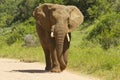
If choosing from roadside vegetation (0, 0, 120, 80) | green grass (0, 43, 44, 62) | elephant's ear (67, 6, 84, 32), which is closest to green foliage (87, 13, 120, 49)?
roadside vegetation (0, 0, 120, 80)

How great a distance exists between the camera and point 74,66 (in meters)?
18.5

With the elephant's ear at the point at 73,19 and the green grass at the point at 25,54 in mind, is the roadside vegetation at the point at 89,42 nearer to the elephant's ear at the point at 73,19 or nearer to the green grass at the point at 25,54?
the green grass at the point at 25,54

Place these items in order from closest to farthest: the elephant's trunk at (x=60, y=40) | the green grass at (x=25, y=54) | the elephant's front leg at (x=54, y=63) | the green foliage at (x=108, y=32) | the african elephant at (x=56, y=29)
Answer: the elephant's trunk at (x=60, y=40), the african elephant at (x=56, y=29), the elephant's front leg at (x=54, y=63), the green grass at (x=25, y=54), the green foliage at (x=108, y=32)

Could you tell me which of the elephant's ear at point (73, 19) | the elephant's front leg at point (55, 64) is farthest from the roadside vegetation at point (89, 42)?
the elephant's ear at point (73, 19)

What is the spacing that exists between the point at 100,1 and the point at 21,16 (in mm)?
19956

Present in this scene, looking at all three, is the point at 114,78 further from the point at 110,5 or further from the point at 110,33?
the point at 110,5

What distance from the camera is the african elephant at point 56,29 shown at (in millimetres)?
15438

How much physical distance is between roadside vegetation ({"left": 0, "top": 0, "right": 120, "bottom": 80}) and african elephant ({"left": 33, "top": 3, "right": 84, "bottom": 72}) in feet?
4.63

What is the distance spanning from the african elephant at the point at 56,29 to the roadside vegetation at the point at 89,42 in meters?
1.41

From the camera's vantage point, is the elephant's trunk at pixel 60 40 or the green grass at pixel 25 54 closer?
the elephant's trunk at pixel 60 40

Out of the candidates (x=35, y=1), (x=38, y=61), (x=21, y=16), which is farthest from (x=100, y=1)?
(x=38, y=61)

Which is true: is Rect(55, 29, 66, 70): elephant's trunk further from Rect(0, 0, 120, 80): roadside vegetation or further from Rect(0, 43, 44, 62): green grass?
Rect(0, 43, 44, 62): green grass

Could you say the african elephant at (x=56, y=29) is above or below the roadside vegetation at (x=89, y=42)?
above

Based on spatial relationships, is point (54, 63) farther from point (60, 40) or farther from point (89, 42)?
point (89, 42)
